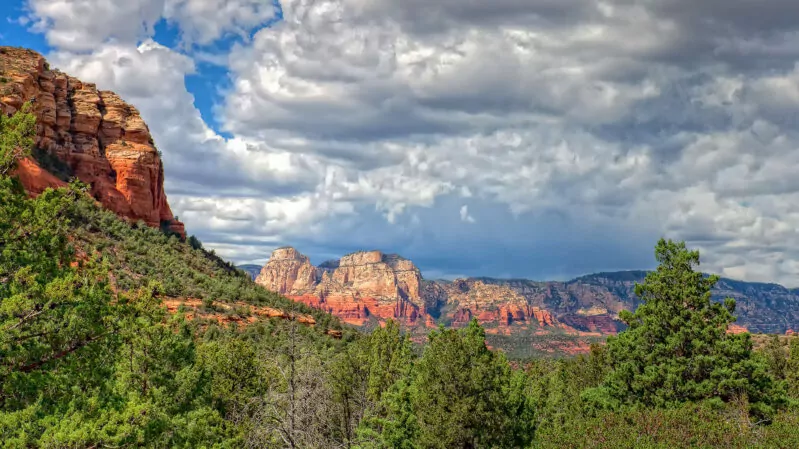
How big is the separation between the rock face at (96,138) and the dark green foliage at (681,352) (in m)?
89.4

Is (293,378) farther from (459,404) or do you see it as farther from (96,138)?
(96,138)

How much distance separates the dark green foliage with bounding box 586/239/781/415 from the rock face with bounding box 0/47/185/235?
89.4 meters

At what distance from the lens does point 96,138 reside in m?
→ 111

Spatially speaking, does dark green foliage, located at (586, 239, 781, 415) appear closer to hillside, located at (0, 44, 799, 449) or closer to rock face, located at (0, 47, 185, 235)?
hillside, located at (0, 44, 799, 449)

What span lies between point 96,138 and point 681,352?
10931 cm

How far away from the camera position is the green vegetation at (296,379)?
15664 mm

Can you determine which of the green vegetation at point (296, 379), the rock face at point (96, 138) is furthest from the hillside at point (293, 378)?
the rock face at point (96, 138)

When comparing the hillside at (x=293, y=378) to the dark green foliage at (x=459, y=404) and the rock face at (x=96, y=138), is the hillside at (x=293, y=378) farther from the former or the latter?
the rock face at (x=96, y=138)

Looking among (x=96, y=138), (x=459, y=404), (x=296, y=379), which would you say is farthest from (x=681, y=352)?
(x=96, y=138)

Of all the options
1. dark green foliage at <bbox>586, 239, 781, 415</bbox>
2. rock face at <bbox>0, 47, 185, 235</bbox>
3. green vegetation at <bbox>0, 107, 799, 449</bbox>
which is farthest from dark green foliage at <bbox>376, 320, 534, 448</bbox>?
rock face at <bbox>0, 47, 185, 235</bbox>

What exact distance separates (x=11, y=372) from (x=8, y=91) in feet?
306

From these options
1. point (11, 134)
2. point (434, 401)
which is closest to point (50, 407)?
point (11, 134)

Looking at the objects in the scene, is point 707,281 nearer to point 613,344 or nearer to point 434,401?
point 613,344

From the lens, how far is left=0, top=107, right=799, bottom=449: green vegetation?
1566 cm
